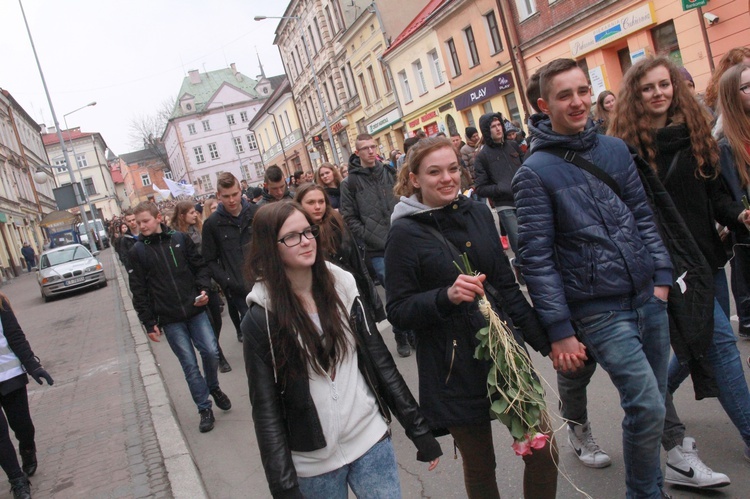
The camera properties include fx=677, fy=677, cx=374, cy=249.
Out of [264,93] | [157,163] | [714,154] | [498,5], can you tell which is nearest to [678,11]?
[498,5]

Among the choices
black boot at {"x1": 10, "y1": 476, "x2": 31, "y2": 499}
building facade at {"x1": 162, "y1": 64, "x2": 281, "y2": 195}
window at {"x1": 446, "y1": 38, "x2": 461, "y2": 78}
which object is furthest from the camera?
building facade at {"x1": 162, "y1": 64, "x2": 281, "y2": 195}

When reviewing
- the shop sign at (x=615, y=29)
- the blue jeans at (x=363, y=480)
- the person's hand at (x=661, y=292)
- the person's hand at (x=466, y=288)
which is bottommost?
the blue jeans at (x=363, y=480)

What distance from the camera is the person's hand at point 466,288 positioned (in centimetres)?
262

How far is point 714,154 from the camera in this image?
3.41 meters

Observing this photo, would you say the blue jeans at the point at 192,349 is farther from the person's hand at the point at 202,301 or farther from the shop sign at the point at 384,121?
the shop sign at the point at 384,121

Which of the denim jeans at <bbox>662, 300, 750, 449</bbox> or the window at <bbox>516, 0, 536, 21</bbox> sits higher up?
the window at <bbox>516, 0, 536, 21</bbox>

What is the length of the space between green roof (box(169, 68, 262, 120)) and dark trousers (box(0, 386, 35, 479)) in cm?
9114

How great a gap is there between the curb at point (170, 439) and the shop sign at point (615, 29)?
15.3 m

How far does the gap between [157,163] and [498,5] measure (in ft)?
325

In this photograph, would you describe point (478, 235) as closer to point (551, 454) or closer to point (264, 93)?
point (551, 454)

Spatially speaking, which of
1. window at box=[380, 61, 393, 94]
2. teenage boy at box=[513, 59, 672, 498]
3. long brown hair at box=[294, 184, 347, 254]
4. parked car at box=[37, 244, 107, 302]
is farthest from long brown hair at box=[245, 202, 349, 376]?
window at box=[380, 61, 393, 94]

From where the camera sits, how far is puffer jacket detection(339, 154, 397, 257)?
708 cm

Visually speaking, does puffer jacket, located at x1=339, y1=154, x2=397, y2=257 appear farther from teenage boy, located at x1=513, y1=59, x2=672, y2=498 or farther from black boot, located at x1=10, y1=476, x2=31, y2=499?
teenage boy, located at x1=513, y1=59, x2=672, y2=498

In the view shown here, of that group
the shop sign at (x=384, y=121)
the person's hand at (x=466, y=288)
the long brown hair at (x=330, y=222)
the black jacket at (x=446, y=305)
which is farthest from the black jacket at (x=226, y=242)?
the shop sign at (x=384, y=121)
